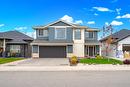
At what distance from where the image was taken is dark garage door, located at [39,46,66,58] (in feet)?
155

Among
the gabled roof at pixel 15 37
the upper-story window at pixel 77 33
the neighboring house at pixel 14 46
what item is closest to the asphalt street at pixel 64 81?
the upper-story window at pixel 77 33

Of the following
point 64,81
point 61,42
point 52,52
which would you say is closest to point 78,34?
point 61,42

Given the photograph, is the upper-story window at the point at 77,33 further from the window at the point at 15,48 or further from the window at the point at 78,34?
the window at the point at 15,48

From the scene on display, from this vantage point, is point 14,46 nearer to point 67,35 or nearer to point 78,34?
point 67,35

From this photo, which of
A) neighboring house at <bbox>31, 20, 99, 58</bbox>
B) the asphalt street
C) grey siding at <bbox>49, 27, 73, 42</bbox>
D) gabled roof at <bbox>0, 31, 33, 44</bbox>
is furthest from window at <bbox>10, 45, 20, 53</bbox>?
the asphalt street

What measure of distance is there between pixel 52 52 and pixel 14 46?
26.0 ft

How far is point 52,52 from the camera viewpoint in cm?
4750

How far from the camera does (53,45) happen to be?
46.7m

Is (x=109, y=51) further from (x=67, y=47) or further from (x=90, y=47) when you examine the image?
(x=67, y=47)

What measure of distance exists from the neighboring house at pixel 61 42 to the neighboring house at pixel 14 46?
13.2 ft

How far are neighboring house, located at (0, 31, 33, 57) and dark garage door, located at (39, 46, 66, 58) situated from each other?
4462 mm

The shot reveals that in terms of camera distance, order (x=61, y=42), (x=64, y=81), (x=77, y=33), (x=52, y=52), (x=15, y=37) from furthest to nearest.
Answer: (x=15, y=37), (x=77, y=33), (x=52, y=52), (x=61, y=42), (x=64, y=81)

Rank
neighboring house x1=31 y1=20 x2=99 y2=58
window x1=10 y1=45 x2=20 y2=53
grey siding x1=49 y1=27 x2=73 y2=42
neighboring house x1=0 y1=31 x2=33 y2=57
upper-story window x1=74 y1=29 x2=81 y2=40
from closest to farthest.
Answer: neighboring house x1=31 y1=20 x2=99 y2=58 → grey siding x1=49 y1=27 x2=73 y2=42 → upper-story window x1=74 y1=29 x2=81 y2=40 → neighboring house x1=0 y1=31 x2=33 y2=57 → window x1=10 y1=45 x2=20 y2=53

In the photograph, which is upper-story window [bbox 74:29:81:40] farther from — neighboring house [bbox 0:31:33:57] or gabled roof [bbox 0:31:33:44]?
gabled roof [bbox 0:31:33:44]
